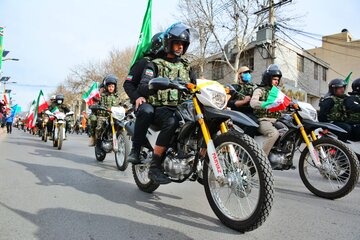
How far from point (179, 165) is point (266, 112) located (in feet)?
8.13

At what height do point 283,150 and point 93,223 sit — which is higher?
point 283,150

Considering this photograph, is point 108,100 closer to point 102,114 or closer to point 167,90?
point 102,114

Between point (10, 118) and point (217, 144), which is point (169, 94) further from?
point (10, 118)

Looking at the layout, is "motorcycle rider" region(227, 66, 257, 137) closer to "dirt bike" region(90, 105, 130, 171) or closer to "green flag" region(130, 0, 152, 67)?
"green flag" region(130, 0, 152, 67)

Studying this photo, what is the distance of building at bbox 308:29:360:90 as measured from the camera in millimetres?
31594

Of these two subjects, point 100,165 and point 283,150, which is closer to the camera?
point 283,150

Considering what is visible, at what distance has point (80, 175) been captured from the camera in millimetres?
5645

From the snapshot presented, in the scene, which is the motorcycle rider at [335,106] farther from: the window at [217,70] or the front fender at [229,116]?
the window at [217,70]

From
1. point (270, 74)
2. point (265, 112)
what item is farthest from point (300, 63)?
point (265, 112)

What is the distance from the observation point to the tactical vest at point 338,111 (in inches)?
231

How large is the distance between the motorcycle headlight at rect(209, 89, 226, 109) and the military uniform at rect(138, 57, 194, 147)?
0.64 m

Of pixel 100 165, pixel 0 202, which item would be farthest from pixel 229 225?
pixel 100 165

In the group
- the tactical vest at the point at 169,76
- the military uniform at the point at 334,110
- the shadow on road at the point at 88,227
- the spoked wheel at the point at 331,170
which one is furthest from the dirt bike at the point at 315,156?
the shadow on road at the point at 88,227

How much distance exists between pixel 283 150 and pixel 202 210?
6.47ft
